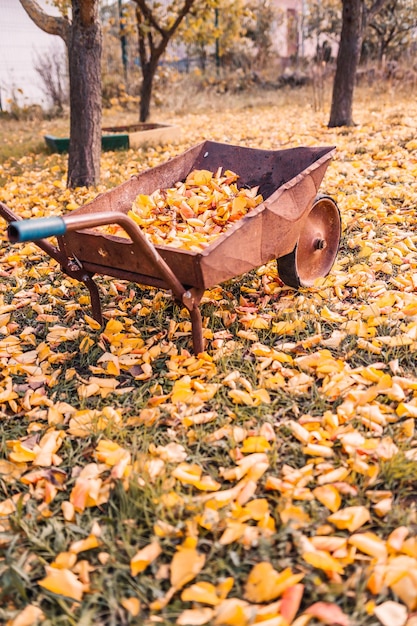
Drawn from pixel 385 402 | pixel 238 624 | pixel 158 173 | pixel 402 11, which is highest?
pixel 402 11

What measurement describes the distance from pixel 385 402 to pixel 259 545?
92 cm

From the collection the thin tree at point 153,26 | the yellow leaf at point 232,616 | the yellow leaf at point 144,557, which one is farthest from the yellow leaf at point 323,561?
the thin tree at point 153,26

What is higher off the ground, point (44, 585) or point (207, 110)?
point (207, 110)

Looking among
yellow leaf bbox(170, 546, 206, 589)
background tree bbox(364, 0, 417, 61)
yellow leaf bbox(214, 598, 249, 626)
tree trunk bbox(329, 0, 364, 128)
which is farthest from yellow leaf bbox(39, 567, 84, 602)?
background tree bbox(364, 0, 417, 61)

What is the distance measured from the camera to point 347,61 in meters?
8.50

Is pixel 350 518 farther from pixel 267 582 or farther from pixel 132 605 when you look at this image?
pixel 132 605

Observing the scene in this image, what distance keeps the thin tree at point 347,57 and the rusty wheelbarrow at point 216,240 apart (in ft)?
18.5

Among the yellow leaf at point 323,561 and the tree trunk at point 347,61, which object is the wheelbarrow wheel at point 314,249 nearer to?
the yellow leaf at point 323,561

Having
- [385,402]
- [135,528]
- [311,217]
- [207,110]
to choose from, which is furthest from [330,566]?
[207,110]

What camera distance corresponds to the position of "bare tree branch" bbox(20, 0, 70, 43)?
5.95 metres

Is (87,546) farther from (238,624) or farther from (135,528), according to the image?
(238,624)

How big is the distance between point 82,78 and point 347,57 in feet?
14.6

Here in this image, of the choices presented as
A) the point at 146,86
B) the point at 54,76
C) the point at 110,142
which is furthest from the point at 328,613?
the point at 54,76

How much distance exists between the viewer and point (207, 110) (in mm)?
12930
